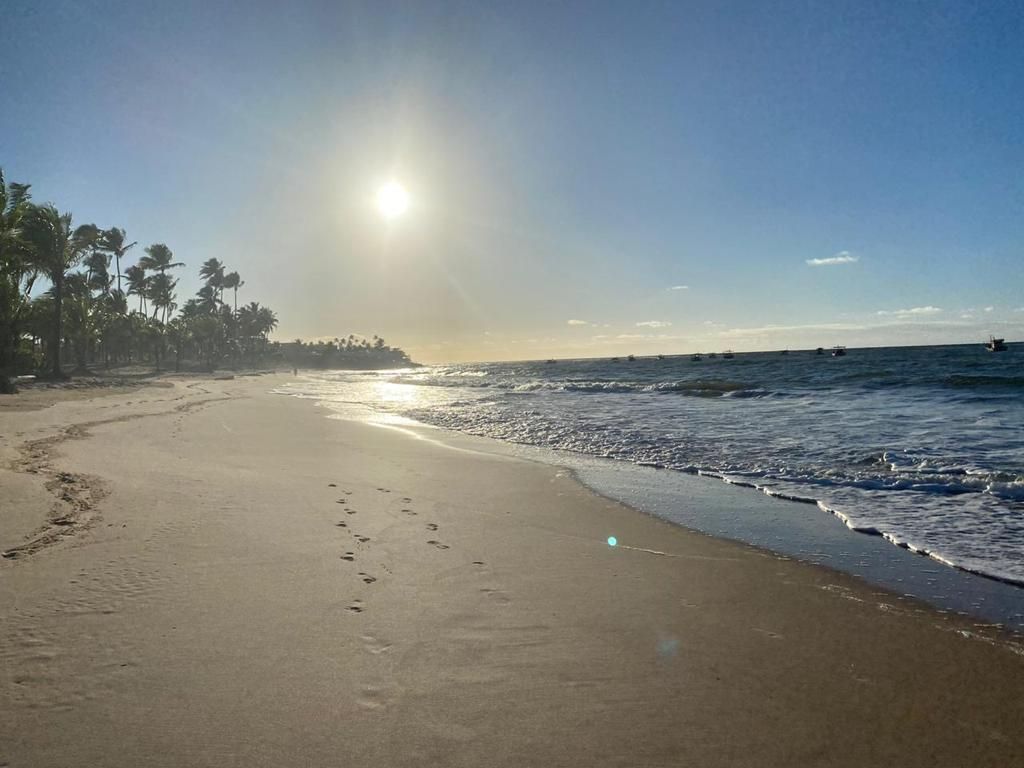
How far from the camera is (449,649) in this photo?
357 centimetres

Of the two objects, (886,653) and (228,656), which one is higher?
Result: (228,656)

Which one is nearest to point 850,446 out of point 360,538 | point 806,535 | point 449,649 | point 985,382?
point 806,535

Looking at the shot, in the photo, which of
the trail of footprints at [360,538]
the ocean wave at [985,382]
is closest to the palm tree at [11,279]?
the trail of footprints at [360,538]

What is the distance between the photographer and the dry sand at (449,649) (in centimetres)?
269

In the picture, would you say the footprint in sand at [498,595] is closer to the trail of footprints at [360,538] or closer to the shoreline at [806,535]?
the trail of footprints at [360,538]

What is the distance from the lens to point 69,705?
2.80 meters

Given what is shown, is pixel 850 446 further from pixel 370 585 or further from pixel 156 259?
pixel 156 259

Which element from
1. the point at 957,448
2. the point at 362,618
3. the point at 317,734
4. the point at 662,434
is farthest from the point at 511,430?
the point at 317,734

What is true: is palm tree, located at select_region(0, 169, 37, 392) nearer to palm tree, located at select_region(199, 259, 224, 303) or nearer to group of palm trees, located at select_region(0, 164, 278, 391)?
group of palm trees, located at select_region(0, 164, 278, 391)

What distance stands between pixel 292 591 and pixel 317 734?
1888mm

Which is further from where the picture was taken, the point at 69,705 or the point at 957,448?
the point at 957,448

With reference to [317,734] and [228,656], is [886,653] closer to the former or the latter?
[317,734]

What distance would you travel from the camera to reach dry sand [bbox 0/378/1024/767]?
269cm

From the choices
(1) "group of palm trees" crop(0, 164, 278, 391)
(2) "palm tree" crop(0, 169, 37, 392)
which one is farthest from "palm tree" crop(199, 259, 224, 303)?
(2) "palm tree" crop(0, 169, 37, 392)
